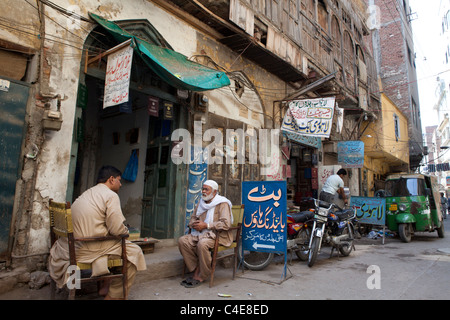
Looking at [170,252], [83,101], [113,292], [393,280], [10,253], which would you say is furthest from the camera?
[170,252]

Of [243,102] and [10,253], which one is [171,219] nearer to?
[10,253]

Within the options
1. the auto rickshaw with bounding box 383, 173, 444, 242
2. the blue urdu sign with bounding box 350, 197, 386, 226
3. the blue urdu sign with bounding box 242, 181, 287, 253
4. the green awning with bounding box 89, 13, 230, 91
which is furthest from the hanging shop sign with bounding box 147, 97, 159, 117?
the auto rickshaw with bounding box 383, 173, 444, 242

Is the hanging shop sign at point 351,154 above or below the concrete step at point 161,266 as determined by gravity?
above

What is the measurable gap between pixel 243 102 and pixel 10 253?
6.14 m

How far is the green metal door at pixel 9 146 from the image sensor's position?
372 centimetres

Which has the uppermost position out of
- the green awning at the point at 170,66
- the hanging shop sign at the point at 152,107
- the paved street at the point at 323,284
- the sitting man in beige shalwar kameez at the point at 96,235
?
the green awning at the point at 170,66

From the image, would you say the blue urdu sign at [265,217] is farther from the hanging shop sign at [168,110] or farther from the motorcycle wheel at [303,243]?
the hanging shop sign at [168,110]

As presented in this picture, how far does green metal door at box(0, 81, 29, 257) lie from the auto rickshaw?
8.94 meters

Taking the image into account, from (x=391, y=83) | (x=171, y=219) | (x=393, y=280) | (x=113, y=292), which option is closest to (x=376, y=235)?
(x=393, y=280)

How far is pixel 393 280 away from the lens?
4281 millimetres

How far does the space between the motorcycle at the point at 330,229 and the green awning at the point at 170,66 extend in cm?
300

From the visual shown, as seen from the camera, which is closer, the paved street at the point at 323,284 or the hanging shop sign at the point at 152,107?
the paved street at the point at 323,284

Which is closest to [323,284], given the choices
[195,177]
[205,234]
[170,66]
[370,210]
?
[205,234]

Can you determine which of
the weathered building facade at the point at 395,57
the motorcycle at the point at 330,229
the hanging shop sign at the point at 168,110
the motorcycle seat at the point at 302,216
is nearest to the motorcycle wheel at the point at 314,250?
the motorcycle at the point at 330,229
